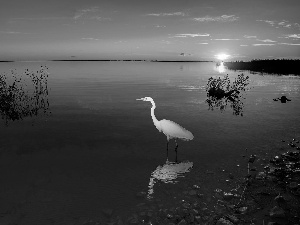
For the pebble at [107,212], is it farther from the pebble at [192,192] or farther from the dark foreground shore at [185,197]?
the pebble at [192,192]

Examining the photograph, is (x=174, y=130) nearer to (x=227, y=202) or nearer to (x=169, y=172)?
(x=169, y=172)

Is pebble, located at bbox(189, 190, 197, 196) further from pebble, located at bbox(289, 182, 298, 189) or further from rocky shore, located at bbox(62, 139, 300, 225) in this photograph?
pebble, located at bbox(289, 182, 298, 189)

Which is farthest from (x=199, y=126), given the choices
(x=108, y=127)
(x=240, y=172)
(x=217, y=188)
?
(x=217, y=188)

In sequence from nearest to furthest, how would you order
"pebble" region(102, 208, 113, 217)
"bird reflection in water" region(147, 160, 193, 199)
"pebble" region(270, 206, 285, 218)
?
1. "pebble" region(270, 206, 285, 218)
2. "pebble" region(102, 208, 113, 217)
3. "bird reflection in water" region(147, 160, 193, 199)

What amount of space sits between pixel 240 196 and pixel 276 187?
1.41 meters

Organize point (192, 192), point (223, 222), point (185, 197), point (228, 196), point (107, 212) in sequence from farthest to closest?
point (192, 192) → point (185, 197) → point (228, 196) → point (107, 212) → point (223, 222)

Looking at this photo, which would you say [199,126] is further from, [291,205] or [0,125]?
[0,125]

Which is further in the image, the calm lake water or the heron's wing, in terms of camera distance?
the heron's wing

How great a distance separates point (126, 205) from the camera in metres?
8.47

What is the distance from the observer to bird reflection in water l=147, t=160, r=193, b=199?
10.0m

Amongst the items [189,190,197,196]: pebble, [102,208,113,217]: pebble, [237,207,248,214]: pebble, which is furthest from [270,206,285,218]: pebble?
[102,208,113,217]: pebble

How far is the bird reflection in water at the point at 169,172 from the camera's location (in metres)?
10.0

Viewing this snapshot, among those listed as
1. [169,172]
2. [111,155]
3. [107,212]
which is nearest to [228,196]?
[169,172]

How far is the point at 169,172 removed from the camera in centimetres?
1085
